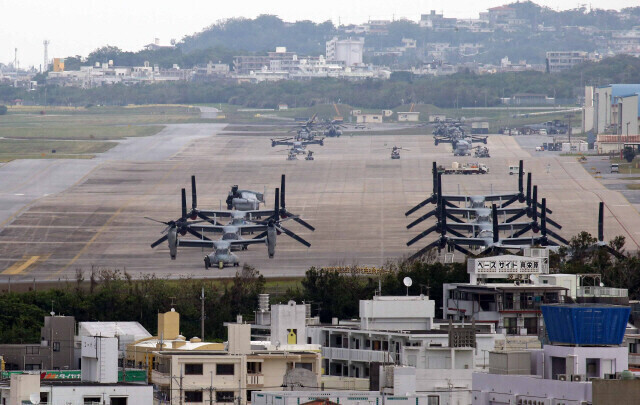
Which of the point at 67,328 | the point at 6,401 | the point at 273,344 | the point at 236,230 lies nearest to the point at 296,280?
the point at 236,230

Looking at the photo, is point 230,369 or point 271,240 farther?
point 271,240

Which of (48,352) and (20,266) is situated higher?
(48,352)

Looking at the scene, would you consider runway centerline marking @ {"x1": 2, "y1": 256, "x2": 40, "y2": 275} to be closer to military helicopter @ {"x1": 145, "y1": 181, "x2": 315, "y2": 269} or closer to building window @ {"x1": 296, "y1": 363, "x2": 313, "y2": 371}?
military helicopter @ {"x1": 145, "y1": 181, "x2": 315, "y2": 269}

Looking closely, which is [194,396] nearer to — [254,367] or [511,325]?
[254,367]

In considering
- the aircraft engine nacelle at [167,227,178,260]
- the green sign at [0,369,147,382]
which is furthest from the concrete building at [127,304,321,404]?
the aircraft engine nacelle at [167,227,178,260]

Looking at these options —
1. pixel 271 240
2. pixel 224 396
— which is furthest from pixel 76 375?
pixel 271 240

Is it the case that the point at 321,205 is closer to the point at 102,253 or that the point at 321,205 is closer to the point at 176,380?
the point at 102,253
